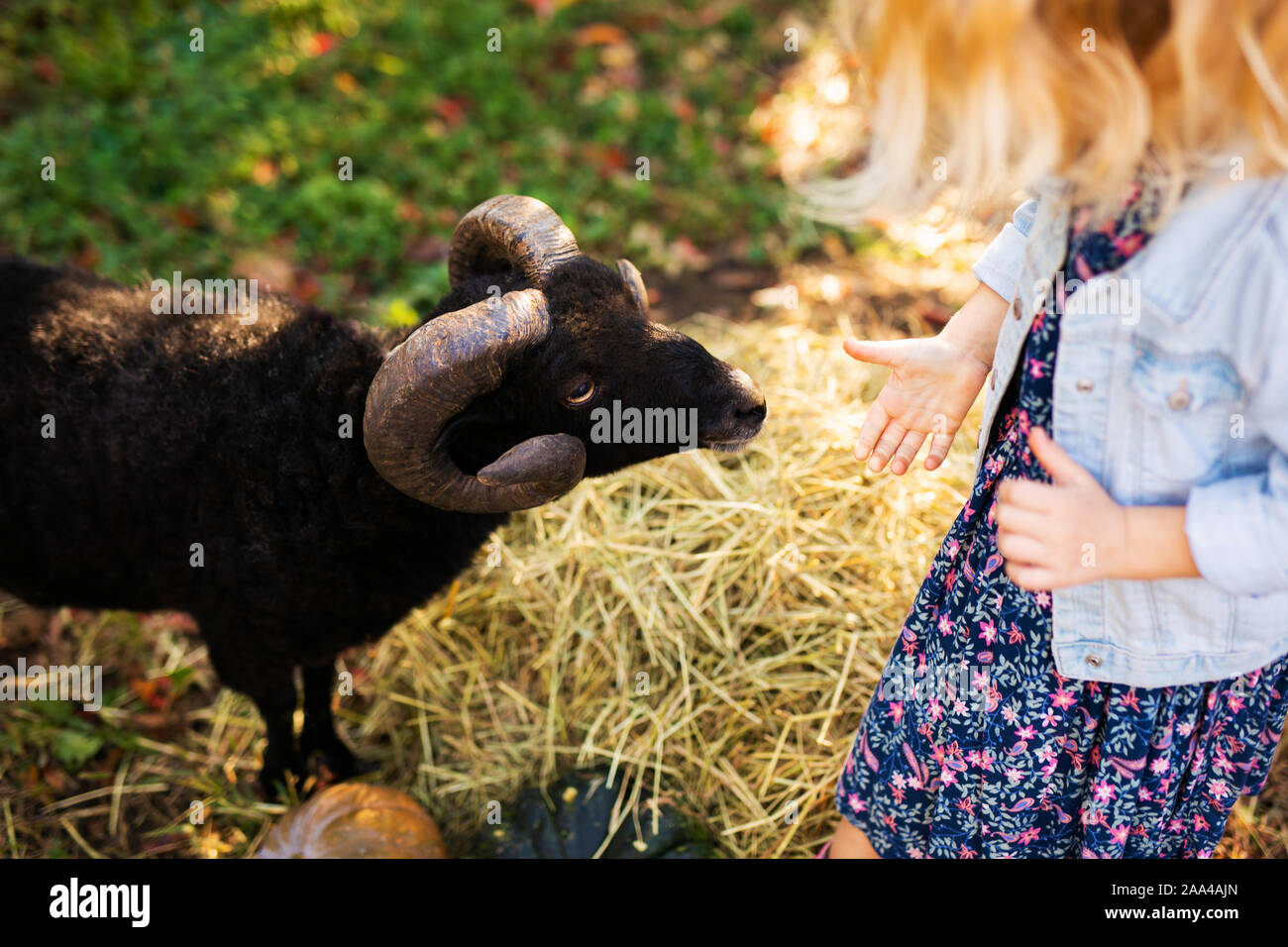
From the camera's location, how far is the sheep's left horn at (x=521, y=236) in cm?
286

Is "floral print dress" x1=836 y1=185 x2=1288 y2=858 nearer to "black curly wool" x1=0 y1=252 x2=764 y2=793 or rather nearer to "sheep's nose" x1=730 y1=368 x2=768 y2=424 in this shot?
"sheep's nose" x1=730 y1=368 x2=768 y2=424

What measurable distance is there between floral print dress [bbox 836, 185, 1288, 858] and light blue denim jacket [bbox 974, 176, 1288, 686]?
0.11m

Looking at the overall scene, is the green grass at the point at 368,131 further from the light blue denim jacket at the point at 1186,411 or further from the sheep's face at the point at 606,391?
the light blue denim jacket at the point at 1186,411

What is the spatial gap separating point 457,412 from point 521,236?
0.63 meters

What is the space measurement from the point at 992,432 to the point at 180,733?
3608mm

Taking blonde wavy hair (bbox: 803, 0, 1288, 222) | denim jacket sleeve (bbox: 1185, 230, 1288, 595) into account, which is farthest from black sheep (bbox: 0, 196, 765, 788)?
denim jacket sleeve (bbox: 1185, 230, 1288, 595)

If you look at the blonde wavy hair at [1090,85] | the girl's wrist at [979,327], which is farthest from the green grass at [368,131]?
the blonde wavy hair at [1090,85]

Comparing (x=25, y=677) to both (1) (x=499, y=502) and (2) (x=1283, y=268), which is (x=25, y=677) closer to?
(1) (x=499, y=502)

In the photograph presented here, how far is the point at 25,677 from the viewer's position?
4055mm

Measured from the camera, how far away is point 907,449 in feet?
7.78

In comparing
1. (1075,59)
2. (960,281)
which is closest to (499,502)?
(1075,59)

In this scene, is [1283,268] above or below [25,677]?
above

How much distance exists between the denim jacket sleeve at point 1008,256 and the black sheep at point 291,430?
0.95 m

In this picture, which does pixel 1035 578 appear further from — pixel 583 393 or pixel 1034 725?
pixel 583 393
